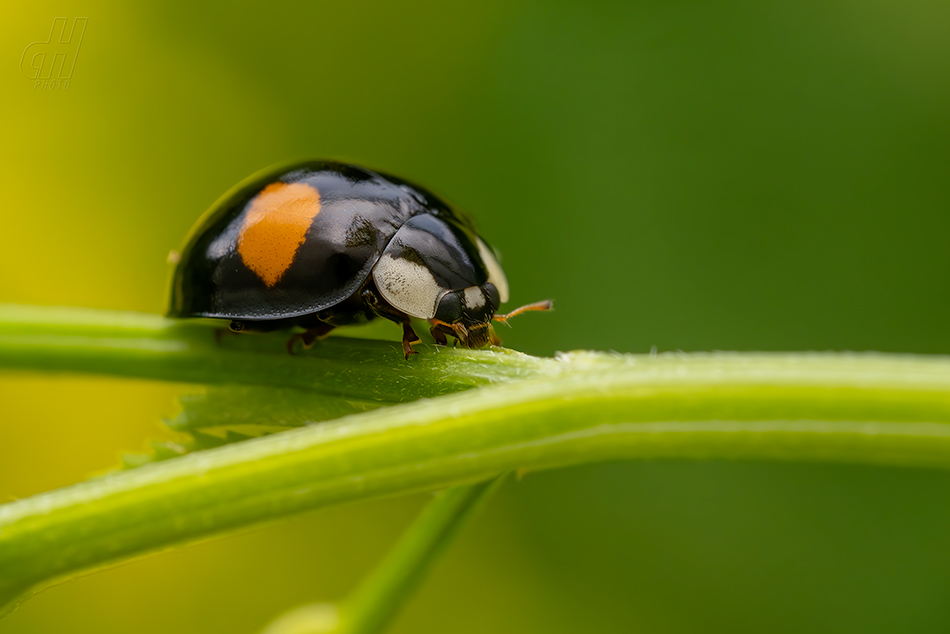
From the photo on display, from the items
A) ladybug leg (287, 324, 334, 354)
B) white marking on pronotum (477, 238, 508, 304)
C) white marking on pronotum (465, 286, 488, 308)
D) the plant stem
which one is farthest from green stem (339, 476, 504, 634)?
white marking on pronotum (477, 238, 508, 304)

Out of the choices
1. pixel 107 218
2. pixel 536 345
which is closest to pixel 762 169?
pixel 536 345

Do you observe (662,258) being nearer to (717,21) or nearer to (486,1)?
(717,21)

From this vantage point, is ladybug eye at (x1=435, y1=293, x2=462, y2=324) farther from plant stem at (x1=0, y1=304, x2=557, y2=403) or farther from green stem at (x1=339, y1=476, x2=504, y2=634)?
green stem at (x1=339, y1=476, x2=504, y2=634)

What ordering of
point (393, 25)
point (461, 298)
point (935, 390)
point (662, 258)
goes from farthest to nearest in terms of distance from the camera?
point (393, 25) < point (662, 258) < point (461, 298) < point (935, 390)

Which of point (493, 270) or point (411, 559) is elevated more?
point (493, 270)

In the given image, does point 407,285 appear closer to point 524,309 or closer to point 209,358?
point 524,309

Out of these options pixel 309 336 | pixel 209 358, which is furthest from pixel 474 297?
pixel 209 358

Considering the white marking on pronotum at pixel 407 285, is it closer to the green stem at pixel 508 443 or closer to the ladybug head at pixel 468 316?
the ladybug head at pixel 468 316

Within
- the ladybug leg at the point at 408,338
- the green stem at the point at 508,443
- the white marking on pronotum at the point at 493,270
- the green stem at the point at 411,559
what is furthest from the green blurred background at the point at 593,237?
the green stem at the point at 508,443
